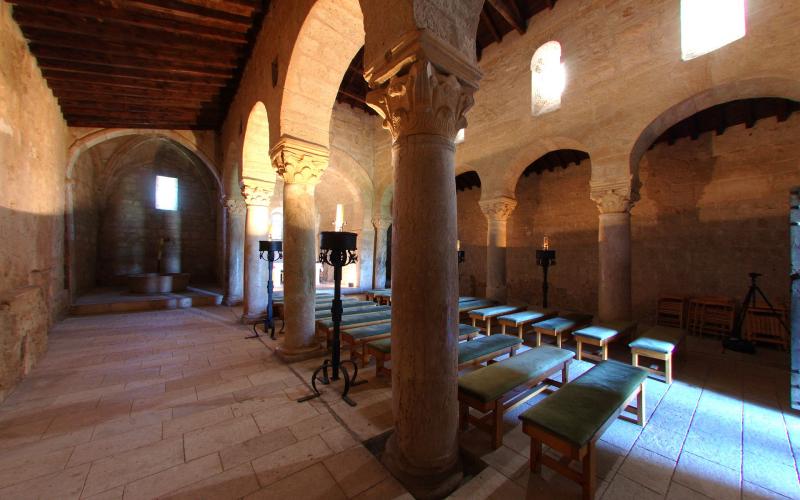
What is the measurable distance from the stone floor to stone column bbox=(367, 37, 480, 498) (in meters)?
0.28

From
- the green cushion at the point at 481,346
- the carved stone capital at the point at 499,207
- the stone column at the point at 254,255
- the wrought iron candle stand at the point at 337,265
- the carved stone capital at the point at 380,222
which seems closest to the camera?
the wrought iron candle stand at the point at 337,265

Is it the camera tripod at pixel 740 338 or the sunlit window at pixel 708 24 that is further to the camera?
the camera tripod at pixel 740 338

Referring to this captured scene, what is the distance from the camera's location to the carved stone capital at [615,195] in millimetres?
5340

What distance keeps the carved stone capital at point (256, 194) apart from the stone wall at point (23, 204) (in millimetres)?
3096

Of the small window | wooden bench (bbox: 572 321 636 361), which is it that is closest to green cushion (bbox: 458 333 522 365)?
wooden bench (bbox: 572 321 636 361)

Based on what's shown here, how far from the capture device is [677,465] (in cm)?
238

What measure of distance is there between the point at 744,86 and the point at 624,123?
4.73 ft

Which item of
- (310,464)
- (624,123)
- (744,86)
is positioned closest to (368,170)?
(624,123)

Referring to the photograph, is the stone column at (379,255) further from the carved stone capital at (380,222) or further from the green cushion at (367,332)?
the green cushion at (367,332)

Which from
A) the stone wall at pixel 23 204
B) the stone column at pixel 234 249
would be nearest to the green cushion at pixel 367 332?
the stone wall at pixel 23 204

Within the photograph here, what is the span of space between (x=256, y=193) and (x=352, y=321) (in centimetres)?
383

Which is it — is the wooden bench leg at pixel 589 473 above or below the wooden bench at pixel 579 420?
below

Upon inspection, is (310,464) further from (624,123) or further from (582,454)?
(624,123)

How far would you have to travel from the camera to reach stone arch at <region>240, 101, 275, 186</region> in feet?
19.7
